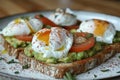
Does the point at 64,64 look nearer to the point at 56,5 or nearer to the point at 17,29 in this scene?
the point at 17,29

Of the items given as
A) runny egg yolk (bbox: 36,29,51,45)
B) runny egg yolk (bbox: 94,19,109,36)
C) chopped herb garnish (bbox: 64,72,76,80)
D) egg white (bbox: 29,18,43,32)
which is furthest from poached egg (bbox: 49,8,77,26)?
chopped herb garnish (bbox: 64,72,76,80)

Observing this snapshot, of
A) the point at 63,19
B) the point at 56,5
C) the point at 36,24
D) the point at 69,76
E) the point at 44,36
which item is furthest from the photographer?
the point at 56,5

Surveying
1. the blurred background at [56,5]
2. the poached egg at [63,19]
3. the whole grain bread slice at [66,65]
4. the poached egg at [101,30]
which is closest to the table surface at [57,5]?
the blurred background at [56,5]

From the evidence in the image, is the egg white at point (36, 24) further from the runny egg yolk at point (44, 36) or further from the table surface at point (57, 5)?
the table surface at point (57, 5)

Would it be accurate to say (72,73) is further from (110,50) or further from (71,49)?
(110,50)

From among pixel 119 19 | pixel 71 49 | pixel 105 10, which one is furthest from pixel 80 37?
pixel 105 10

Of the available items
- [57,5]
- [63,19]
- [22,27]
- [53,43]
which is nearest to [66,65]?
[53,43]
